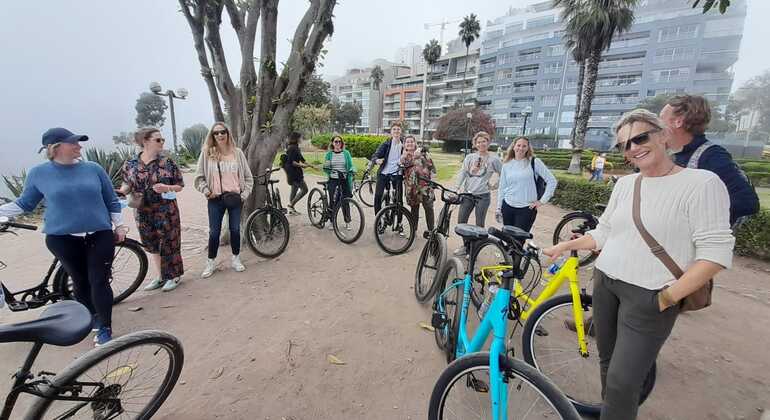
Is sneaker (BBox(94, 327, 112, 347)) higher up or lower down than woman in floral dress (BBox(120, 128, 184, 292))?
lower down

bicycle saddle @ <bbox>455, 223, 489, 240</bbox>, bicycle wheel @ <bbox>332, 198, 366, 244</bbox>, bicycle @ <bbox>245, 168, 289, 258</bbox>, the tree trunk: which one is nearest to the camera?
bicycle saddle @ <bbox>455, 223, 489, 240</bbox>

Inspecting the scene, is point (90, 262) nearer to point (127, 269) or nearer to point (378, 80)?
point (127, 269)

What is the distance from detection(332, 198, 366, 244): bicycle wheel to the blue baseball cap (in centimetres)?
348

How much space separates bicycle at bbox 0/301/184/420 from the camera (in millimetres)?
1521

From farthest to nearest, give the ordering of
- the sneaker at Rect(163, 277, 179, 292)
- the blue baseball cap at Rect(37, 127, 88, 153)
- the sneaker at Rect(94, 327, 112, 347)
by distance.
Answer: the sneaker at Rect(163, 277, 179, 292) → the sneaker at Rect(94, 327, 112, 347) → the blue baseball cap at Rect(37, 127, 88, 153)

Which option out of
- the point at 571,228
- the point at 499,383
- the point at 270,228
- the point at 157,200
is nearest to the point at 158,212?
the point at 157,200

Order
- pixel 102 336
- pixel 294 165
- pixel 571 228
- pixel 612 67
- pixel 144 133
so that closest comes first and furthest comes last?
pixel 102 336 < pixel 144 133 < pixel 571 228 < pixel 294 165 < pixel 612 67

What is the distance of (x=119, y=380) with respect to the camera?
1.95 meters

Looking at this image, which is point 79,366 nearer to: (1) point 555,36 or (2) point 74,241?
(2) point 74,241

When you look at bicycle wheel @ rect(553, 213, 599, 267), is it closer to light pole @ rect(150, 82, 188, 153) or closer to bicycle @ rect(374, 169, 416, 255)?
bicycle @ rect(374, 169, 416, 255)

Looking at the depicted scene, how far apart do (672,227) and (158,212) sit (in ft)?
14.7

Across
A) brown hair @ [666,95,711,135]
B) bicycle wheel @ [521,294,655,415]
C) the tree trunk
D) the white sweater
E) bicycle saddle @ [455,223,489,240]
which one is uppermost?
the tree trunk

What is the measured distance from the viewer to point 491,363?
1.54 metres

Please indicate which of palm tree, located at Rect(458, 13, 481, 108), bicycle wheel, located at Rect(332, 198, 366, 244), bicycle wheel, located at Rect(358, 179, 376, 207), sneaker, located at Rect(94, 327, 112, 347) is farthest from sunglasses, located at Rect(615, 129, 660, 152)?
palm tree, located at Rect(458, 13, 481, 108)
